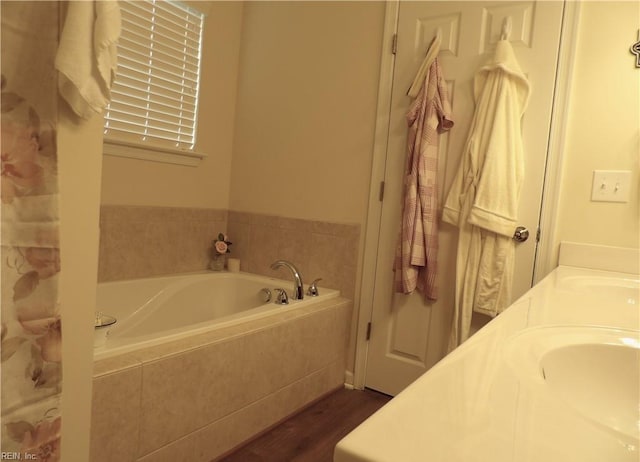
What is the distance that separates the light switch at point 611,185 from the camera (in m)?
1.89

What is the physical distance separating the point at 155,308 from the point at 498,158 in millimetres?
1950

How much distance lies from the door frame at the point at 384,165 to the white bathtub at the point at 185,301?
271 millimetres

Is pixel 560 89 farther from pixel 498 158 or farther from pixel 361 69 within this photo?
pixel 361 69

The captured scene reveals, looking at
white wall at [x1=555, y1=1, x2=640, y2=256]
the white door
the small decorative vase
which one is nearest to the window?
the small decorative vase

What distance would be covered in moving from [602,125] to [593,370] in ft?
5.00

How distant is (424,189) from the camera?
2.24 m

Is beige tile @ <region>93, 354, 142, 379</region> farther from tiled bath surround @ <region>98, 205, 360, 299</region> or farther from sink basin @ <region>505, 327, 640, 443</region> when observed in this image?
sink basin @ <region>505, 327, 640, 443</region>

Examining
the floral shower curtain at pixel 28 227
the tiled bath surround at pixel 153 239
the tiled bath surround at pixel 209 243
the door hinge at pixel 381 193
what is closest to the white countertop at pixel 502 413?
the floral shower curtain at pixel 28 227

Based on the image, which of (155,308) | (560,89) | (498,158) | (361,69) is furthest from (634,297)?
(155,308)

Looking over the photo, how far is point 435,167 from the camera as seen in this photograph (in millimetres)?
2279

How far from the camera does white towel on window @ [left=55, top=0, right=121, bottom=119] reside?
735 mm

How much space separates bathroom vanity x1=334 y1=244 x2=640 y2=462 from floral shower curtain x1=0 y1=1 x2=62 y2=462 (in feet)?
2.02

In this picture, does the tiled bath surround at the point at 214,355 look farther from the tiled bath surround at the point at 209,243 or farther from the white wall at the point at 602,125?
the white wall at the point at 602,125

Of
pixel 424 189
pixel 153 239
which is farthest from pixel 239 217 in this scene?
pixel 424 189
